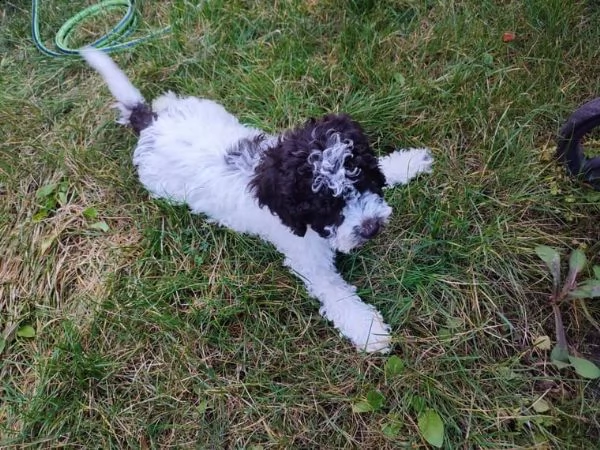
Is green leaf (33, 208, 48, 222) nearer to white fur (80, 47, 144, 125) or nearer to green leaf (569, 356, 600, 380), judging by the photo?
white fur (80, 47, 144, 125)

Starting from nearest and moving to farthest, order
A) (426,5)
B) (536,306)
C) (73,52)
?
(536,306), (426,5), (73,52)

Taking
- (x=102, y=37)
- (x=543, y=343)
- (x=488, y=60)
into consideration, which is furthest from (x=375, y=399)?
(x=102, y=37)

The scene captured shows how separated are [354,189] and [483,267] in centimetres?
99

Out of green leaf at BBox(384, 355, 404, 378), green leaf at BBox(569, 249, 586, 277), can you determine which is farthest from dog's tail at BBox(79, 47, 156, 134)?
green leaf at BBox(569, 249, 586, 277)

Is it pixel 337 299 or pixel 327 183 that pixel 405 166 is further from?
pixel 327 183

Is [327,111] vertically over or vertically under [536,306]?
→ over

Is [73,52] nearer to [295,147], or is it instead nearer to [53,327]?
[53,327]

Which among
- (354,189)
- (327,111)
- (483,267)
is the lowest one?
(483,267)

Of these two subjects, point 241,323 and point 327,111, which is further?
point 327,111

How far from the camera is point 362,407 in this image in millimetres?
2691

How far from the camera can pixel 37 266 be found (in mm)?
3305

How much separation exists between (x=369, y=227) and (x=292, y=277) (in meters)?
0.83

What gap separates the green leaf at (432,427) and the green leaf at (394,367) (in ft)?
0.77

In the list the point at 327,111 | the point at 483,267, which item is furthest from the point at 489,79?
the point at 483,267
